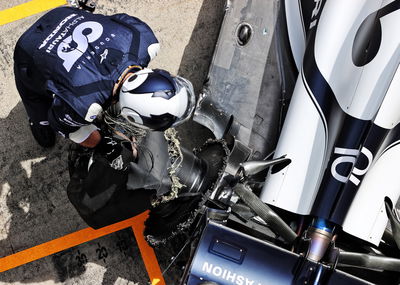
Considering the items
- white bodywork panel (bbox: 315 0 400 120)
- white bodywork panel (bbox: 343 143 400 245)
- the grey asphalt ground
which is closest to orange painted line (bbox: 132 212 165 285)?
the grey asphalt ground

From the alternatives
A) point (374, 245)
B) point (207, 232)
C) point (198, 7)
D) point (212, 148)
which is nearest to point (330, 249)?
point (374, 245)

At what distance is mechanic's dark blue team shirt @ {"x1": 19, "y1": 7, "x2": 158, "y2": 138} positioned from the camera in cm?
286

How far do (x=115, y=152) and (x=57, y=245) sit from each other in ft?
4.75

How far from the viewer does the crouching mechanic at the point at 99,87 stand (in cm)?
284

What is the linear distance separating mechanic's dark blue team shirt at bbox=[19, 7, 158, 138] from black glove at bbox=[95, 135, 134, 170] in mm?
392

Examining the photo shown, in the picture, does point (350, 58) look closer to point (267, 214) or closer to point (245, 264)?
point (267, 214)

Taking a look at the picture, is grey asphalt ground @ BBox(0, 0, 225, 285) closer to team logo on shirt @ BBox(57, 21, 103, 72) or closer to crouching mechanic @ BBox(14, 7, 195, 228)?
crouching mechanic @ BBox(14, 7, 195, 228)

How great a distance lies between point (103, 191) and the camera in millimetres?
3178

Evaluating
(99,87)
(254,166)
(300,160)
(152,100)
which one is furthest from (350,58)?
(99,87)

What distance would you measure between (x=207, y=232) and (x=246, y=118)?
1.13 meters

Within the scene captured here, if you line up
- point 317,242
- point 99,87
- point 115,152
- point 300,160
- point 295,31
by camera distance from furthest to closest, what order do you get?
1. point 295,31
2. point 300,160
3. point 115,152
4. point 317,242
5. point 99,87

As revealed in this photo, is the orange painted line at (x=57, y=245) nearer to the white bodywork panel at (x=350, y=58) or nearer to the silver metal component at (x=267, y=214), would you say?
the silver metal component at (x=267, y=214)

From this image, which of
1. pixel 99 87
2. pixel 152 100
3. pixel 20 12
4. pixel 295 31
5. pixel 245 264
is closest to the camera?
pixel 152 100

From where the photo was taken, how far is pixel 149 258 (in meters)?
4.36
